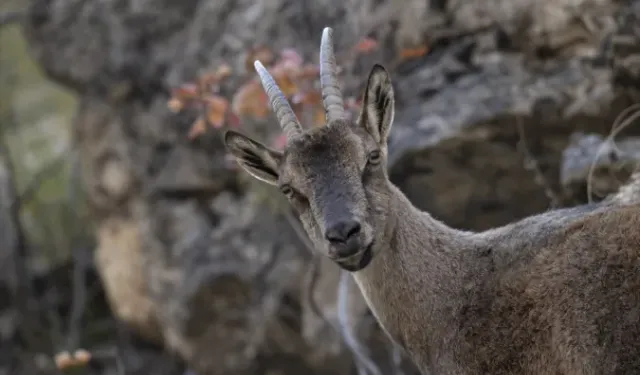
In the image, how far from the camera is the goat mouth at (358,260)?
6.43 meters

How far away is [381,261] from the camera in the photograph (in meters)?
6.88

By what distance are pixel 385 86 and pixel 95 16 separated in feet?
27.0

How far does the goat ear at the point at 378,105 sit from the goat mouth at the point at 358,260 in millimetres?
863

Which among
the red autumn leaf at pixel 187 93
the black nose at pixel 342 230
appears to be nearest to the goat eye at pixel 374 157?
the black nose at pixel 342 230

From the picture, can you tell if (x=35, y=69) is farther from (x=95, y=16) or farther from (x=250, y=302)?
(x=250, y=302)

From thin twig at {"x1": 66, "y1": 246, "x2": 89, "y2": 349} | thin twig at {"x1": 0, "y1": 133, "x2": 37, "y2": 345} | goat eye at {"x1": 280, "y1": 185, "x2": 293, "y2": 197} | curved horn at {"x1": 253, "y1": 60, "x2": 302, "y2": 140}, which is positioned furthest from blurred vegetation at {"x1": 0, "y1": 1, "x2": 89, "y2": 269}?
goat eye at {"x1": 280, "y1": 185, "x2": 293, "y2": 197}

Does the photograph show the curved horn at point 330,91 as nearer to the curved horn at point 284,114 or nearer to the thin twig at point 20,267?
the curved horn at point 284,114

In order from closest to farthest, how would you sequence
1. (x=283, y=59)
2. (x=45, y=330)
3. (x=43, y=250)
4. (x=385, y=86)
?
1. (x=385, y=86)
2. (x=283, y=59)
3. (x=45, y=330)
4. (x=43, y=250)

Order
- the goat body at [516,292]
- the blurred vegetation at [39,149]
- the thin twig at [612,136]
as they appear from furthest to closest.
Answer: the blurred vegetation at [39,149], the thin twig at [612,136], the goat body at [516,292]

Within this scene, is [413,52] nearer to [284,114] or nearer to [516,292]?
[284,114]

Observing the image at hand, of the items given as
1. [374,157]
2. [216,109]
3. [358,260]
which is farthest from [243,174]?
[358,260]

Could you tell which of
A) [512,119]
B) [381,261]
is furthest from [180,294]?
[381,261]

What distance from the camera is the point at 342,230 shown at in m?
6.30

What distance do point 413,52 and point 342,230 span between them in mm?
4499
